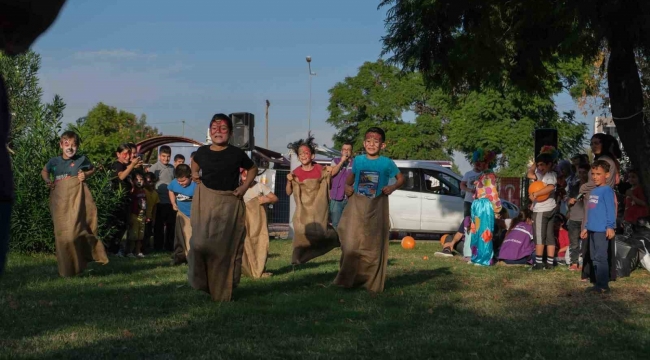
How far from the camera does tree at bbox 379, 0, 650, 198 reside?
13922 millimetres

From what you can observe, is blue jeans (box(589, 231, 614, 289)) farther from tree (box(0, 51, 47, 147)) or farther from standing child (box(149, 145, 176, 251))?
tree (box(0, 51, 47, 147))

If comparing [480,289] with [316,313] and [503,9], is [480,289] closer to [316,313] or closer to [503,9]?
[316,313]

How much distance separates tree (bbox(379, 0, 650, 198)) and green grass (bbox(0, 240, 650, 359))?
3.09 metres

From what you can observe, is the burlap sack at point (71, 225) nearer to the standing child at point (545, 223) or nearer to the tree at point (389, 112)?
the standing child at point (545, 223)

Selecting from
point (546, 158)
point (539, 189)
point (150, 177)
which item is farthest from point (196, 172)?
point (150, 177)

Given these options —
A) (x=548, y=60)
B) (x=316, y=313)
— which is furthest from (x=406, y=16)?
(x=316, y=313)

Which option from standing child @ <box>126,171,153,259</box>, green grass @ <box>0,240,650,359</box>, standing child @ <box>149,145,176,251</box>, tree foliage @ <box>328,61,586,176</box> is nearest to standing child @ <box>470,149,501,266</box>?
green grass @ <box>0,240,650,359</box>

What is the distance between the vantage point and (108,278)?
38.0ft

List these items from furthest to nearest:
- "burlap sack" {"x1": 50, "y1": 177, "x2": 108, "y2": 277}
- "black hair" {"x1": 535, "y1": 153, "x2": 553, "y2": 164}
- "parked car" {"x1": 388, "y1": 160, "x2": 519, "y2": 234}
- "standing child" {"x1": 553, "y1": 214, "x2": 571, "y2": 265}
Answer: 1. "parked car" {"x1": 388, "y1": 160, "x2": 519, "y2": 234}
2. "standing child" {"x1": 553, "y1": 214, "x2": 571, "y2": 265}
3. "black hair" {"x1": 535, "y1": 153, "x2": 553, "y2": 164}
4. "burlap sack" {"x1": 50, "y1": 177, "x2": 108, "y2": 277}

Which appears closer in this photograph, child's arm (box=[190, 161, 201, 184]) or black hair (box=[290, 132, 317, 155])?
child's arm (box=[190, 161, 201, 184])

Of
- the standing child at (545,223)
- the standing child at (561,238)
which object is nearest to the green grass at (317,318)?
the standing child at (545,223)

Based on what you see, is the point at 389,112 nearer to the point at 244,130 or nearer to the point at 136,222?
the point at 244,130

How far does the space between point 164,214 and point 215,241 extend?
9.05 m

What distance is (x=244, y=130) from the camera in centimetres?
2100
